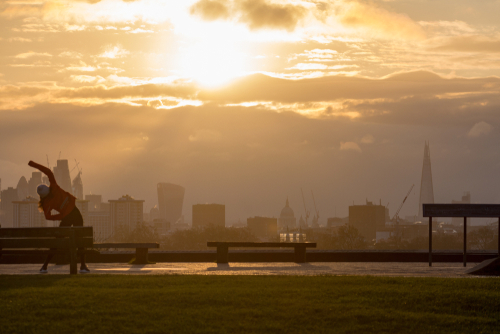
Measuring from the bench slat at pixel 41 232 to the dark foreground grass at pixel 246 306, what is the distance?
1992 millimetres

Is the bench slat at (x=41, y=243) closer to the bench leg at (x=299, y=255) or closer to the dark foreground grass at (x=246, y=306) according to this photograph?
the dark foreground grass at (x=246, y=306)

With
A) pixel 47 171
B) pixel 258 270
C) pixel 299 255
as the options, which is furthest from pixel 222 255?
pixel 47 171

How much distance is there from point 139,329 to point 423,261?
15.5 m

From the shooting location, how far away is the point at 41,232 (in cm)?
1405

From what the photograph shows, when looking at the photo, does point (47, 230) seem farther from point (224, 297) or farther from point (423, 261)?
point (423, 261)

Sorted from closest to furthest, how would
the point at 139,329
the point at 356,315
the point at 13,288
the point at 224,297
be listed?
the point at 139,329 → the point at 356,315 → the point at 224,297 → the point at 13,288

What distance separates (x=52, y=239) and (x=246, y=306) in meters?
5.91

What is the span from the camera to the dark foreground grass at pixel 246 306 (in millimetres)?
8867

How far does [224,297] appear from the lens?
10.3 m

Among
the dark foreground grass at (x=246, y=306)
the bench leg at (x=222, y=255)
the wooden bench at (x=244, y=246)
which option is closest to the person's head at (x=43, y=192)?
the dark foreground grass at (x=246, y=306)

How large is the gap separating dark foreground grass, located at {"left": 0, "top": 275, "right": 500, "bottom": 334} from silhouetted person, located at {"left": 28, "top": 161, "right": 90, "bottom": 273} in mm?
3276

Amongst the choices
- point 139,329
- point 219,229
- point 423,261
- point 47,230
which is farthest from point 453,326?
point 219,229

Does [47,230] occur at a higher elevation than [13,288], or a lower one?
higher

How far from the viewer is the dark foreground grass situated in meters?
8.87
